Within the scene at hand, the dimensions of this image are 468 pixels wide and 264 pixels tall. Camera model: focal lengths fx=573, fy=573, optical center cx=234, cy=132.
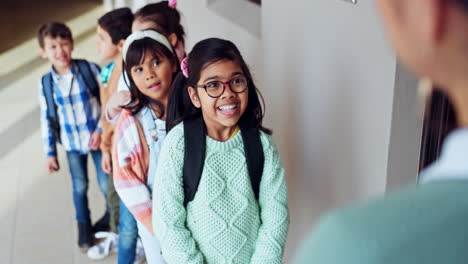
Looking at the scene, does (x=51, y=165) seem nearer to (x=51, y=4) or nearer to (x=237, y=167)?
(x=237, y=167)

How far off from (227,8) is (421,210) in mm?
2693

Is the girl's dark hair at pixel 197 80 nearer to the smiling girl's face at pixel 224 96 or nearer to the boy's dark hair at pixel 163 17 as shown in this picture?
the smiling girl's face at pixel 224 96

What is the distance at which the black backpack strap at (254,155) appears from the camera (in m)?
1.68

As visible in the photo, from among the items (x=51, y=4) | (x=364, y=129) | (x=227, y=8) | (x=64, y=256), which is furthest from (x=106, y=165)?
(x=51, y=4)

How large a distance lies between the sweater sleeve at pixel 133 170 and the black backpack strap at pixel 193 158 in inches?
13.5

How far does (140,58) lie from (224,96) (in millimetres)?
532

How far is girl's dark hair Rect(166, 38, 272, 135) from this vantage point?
1.66 meters

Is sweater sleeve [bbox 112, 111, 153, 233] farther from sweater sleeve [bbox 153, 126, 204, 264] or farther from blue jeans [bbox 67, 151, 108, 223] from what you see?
blue jeans [bbox 67, 151, 108, 223]

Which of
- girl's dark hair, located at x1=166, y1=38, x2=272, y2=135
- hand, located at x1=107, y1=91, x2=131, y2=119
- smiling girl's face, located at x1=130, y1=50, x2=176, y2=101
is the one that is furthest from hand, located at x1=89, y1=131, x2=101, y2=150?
girl's dark hair, located at x1=166, y1=38, x2=272, y2=135

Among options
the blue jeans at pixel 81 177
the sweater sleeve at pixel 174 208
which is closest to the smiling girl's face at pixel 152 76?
the sweater sleeve at pixel 174 208

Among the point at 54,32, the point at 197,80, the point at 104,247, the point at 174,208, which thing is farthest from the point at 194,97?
the point at 104,247

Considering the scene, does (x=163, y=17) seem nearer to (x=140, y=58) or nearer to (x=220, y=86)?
(x=140, y=58)

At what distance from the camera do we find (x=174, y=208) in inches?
65.5

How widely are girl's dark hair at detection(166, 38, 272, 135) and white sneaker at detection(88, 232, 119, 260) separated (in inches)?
53.4
